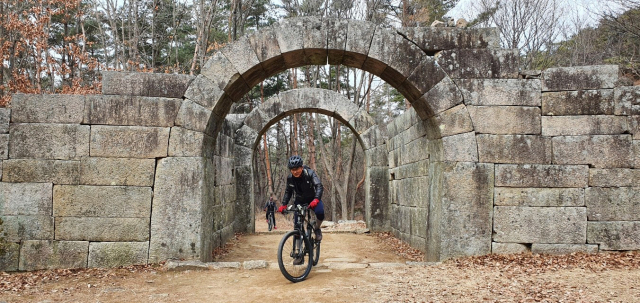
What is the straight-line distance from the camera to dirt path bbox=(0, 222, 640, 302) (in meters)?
4.54

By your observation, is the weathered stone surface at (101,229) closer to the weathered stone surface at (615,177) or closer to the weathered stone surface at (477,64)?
the weathered stone surface at (477,64)

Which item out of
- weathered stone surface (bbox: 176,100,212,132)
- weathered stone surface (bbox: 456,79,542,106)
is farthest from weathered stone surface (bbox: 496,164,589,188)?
weathered stone surface (bbox: 176,100,212,132)

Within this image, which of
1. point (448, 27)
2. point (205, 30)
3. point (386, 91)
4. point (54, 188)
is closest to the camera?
point (54, 188)

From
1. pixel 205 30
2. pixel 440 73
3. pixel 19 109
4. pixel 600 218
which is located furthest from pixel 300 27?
pixel 205 30

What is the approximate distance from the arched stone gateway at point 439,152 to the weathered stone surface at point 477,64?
0.05 feet

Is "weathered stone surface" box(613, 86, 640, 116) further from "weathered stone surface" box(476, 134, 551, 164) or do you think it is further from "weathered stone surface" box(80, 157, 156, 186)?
"weathered stone surface" box(80, 157, 156, 186)

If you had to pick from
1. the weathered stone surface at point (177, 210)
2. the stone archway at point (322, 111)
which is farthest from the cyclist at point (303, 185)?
the stone archway at point (322, 111)

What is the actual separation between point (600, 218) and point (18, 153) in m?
8.00

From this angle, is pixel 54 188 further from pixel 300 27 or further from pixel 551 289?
pixel 551 289

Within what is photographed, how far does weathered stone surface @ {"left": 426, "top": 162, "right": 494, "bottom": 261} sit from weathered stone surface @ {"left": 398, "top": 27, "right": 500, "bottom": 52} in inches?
66.9

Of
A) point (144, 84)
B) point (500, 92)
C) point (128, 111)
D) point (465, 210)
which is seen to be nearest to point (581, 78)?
point (500, 92)

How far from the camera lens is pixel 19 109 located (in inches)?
236

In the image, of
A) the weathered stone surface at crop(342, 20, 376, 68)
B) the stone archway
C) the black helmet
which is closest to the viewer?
the black helmet

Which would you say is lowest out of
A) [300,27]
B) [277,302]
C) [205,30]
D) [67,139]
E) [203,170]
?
[277,302]
